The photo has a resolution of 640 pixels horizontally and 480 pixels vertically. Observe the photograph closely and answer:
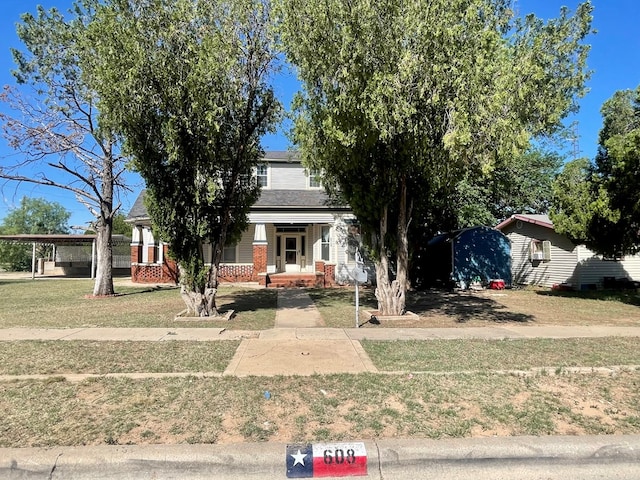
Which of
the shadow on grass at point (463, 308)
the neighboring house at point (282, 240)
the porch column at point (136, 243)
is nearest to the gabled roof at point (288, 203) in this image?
the neighboring house at point (282, 240)

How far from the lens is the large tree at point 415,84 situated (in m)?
7.75

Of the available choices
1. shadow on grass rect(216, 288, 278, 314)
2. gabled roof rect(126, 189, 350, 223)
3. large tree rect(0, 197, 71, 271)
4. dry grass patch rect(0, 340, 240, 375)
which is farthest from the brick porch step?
large tree rect(0, 197, 71, 271)

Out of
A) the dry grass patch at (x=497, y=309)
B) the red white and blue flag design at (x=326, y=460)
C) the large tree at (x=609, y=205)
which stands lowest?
the red white and blue flag design at (x=326, y=460)

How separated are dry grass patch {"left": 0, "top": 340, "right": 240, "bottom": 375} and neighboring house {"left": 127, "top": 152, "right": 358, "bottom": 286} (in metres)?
11.5

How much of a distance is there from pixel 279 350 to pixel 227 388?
1910 millimetres

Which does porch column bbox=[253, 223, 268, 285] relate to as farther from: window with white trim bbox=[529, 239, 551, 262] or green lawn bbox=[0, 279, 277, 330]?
window with white trim bbox=[529, 239, 551, 262]

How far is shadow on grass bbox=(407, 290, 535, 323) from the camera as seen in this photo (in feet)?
35.1

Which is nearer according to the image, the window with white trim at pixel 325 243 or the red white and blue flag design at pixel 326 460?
the red white and blue flag design at pixel 326 460

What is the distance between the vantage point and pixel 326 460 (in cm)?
356

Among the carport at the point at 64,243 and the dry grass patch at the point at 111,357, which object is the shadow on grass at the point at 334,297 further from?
the carport at the point at 64,243

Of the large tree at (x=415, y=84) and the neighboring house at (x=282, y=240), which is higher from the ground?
the large tree at (x=415, y=84)

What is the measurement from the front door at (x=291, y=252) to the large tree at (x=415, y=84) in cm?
1185

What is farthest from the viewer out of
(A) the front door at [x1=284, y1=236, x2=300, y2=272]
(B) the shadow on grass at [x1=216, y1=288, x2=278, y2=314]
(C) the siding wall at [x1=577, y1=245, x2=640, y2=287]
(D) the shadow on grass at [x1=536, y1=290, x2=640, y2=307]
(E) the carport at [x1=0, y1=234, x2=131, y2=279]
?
(E) the carport at [x1=0, y1=234, x2=131, y2=279]

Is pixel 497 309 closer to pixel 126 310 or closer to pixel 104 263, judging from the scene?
pixel 126 310
